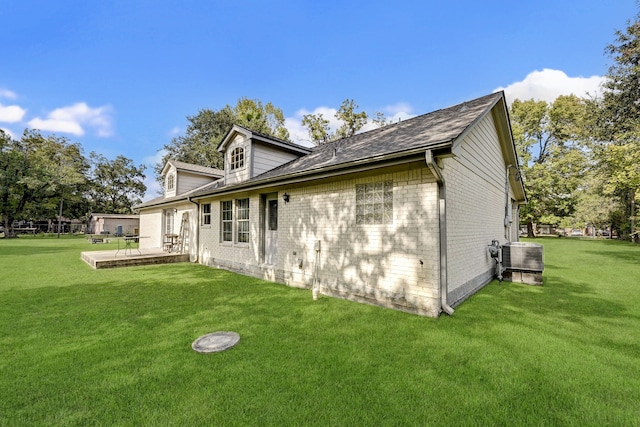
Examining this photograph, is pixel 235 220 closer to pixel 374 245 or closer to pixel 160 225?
pixel 374 245

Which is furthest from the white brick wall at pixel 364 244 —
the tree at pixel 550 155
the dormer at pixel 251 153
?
the tree at pixel 550 155

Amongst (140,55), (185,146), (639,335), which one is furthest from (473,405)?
(185,146)

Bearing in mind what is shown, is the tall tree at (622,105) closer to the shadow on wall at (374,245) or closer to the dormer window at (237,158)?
the shadow on wall at (374,245)

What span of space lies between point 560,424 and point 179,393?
336cm

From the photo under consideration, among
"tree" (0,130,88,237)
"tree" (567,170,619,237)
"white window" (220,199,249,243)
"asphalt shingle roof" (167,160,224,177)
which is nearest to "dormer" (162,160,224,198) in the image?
"asphalt shingle roof" (167,160,224,177)

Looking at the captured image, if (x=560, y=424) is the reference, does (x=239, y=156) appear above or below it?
above

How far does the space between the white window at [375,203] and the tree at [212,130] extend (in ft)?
77.5

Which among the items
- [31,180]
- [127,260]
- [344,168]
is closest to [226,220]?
[127,260]

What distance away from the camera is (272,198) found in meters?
8.24

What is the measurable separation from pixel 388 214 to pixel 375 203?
379mm

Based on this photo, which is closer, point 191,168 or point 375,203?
point 375,203

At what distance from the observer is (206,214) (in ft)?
36.8

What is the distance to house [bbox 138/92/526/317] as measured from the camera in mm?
4742

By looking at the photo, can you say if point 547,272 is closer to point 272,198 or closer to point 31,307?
point 272,198
